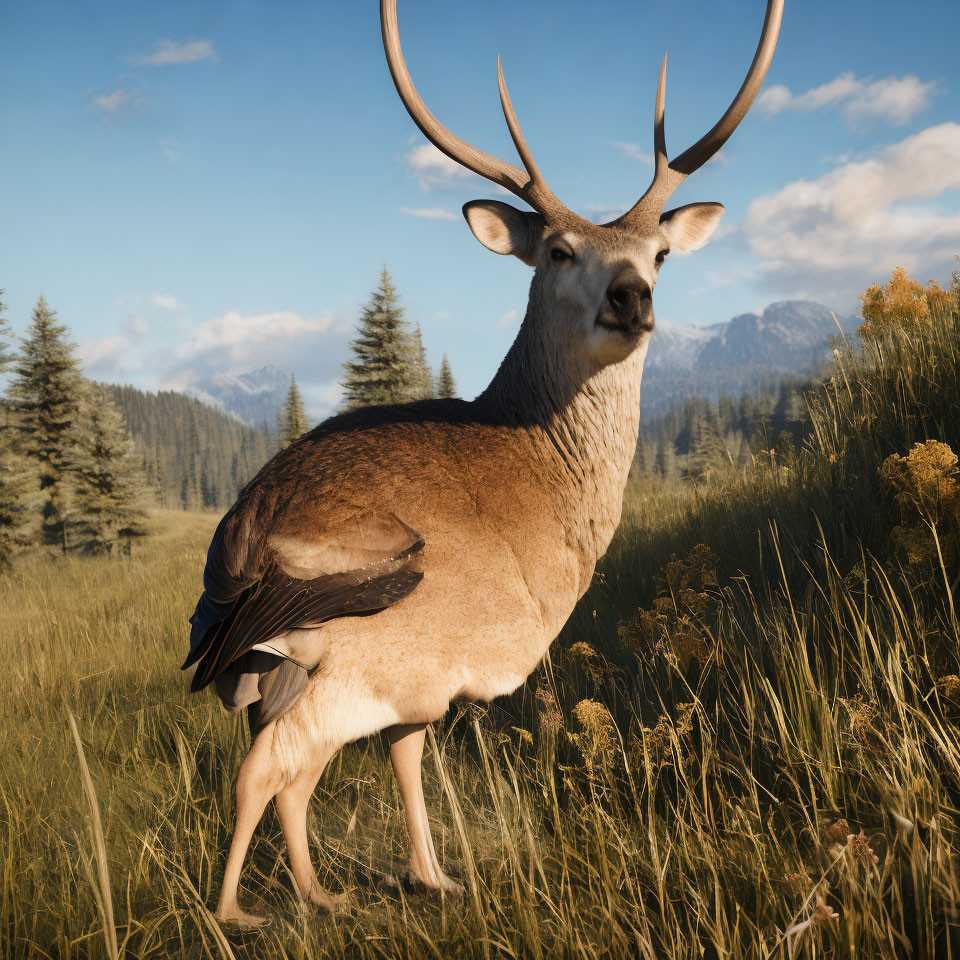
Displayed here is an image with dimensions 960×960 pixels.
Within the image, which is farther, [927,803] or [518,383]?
[518,383]

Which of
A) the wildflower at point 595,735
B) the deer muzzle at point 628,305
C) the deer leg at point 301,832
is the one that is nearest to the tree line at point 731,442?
the deer muzzle at point 628,305

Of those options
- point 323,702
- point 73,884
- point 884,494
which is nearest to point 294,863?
point 323,702

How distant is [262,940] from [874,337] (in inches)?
231

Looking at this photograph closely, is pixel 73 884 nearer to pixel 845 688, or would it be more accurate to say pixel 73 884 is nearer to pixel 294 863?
pixel 294 863

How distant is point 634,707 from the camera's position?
137 inches

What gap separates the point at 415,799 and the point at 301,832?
1.48 ft

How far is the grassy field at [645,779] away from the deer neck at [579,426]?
762mm

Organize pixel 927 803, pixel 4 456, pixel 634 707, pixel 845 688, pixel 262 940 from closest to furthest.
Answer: pixel 927 803 → pixel 262 940 → pixel 845 688 → pixel 634 707 → pixel 4 456

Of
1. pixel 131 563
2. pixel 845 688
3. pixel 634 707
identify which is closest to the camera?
pixel 845 688

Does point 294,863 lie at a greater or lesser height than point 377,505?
lesser

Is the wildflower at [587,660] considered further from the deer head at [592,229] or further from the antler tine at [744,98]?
the antler tine at [744,98]

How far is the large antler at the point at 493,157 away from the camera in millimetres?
3217

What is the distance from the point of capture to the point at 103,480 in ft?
78.0

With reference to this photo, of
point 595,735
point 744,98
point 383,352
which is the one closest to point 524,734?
point 595,735
